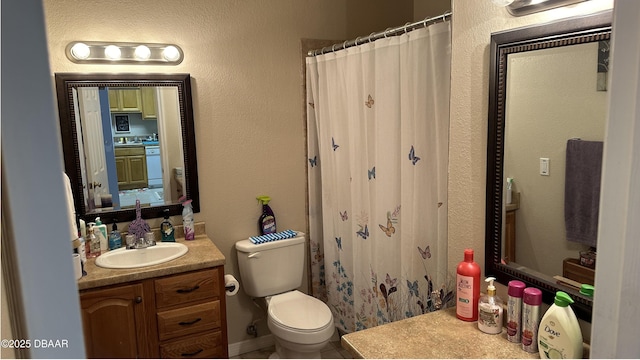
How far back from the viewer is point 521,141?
58.4 inches

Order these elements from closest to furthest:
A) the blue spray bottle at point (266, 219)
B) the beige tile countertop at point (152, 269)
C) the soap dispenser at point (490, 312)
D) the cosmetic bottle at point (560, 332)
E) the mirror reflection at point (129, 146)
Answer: the cosmetic bottle at point (560, 332) → the soap dispenser at point (490, 312) → the beige tile countertop at point (152, 269) → the mirror reflection at point (129, 146) → the blue spray bottle at point (266, 219)

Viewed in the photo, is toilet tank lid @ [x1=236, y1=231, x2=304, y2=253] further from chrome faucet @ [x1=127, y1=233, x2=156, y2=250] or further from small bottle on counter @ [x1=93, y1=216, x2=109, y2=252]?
small bottle on counter @ [x1=93, y1=216, x2=109, y2=252]

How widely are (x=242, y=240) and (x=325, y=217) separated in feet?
1.80

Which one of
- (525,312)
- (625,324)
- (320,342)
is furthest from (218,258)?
(625,324)

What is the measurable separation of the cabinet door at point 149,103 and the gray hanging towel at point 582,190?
2.11 meters

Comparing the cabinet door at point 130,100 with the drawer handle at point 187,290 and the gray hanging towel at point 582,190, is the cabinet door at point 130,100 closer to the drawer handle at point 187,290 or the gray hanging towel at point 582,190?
the drawer handle at point 187,290

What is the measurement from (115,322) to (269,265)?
92 centimetres

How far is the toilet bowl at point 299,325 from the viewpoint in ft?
7.92

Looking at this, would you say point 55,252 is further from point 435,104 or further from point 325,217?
point 325,217

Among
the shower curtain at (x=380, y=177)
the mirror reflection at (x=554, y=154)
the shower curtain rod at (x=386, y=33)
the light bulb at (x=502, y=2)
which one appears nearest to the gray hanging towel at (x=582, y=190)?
the mirror reflection at (x=554, y=154)

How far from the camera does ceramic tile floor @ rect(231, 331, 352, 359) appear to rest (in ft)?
9.61

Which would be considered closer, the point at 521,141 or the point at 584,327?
the point at 584,327

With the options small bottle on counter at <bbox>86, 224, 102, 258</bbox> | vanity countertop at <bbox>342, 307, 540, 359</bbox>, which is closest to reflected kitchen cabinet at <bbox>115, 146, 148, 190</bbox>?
small bottle on counter at <bbox>86, 224, 102, 258</bbox>

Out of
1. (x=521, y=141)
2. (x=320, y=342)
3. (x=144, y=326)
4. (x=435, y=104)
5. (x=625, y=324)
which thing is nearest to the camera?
(x=625, y=324)
